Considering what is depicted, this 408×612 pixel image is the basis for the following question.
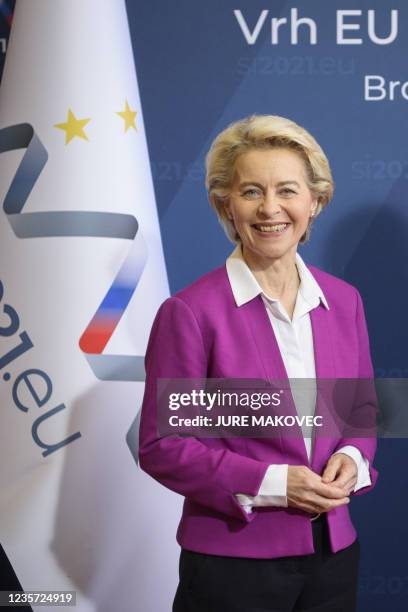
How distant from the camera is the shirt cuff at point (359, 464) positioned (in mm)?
1336

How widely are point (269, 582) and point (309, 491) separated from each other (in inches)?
6.9

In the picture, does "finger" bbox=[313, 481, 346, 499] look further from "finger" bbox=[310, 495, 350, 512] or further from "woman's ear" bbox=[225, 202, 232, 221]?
"woman's ear" bbox=[225, 202, 232, 221]

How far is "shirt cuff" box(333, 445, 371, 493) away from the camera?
4.38ft

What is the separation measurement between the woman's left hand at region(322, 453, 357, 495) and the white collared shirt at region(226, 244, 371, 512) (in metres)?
0.02

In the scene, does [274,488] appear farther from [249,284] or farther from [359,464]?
[249,284]

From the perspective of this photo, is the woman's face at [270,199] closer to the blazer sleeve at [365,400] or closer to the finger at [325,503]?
the blazer sleeve at [365,400]

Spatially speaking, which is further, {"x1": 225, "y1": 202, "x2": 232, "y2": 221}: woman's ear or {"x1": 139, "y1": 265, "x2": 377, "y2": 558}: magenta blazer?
{"x1": 225, "y1": 202, "x2": 232, "y2": 221}: woman's ear

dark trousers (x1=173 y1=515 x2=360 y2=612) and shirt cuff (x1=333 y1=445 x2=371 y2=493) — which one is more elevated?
shirt cuff (x1=333 y1=445 x2=371 y2=493)

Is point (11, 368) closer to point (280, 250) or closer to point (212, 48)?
point (280, 250)

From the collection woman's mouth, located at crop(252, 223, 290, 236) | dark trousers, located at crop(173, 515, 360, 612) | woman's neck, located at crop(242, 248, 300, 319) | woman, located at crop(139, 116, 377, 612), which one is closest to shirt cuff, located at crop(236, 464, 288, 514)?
woman, located at crop(139, 116, 377, 612)

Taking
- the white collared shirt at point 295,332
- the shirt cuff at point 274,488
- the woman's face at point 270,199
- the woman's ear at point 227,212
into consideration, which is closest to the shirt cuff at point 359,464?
the white collared shirt at point 295,332

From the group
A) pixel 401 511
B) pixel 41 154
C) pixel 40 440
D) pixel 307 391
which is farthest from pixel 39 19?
pixel 401 511

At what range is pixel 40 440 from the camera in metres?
1.84

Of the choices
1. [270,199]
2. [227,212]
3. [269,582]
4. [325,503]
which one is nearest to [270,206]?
[270,199]
